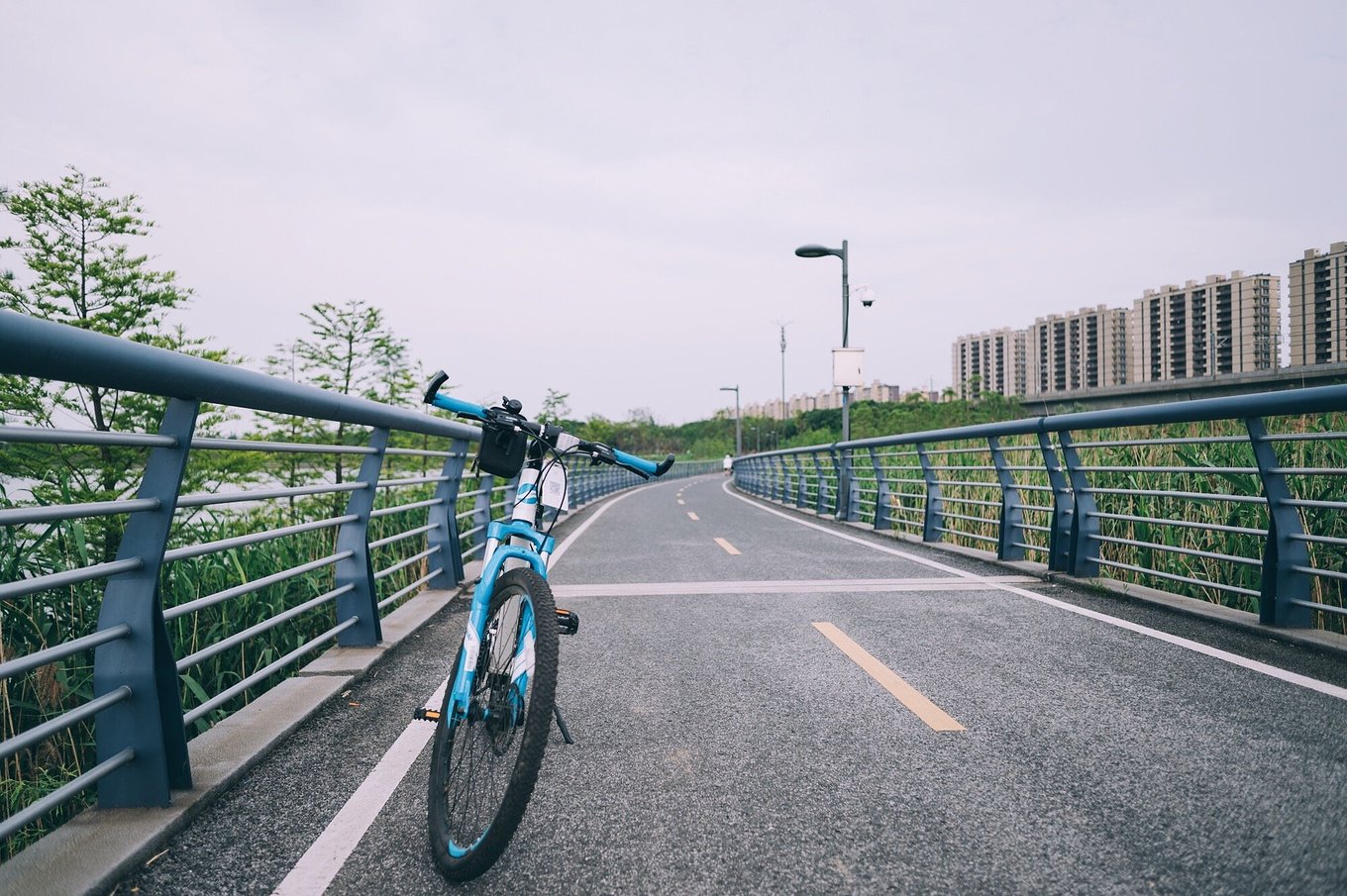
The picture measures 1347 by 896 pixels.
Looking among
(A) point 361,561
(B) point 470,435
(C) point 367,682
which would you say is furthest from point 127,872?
(B) point 470,435

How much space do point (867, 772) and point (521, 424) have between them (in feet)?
6.12

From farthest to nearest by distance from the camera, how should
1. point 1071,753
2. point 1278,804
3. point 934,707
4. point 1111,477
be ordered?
point 1111,477 < point 934,707 < point 1071,753 < point 1278,804

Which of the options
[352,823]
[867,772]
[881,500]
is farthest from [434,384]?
[881,500]

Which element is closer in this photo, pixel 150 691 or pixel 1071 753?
pixel 150 691

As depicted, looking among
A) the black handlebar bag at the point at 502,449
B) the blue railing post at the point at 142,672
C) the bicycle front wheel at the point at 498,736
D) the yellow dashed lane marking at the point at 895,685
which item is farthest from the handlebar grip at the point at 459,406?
the yellow dashed lane marking at the point at 895,685

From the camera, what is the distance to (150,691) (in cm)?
257

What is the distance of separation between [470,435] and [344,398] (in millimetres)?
2421

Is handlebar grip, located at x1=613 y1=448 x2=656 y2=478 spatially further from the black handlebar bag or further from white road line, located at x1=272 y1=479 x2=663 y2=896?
white road line, located at x1=272 y1=479 x2=663 y2=896

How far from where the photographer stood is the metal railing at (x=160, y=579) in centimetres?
223

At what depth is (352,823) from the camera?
2656 mm

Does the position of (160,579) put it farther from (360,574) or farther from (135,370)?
(135,370)

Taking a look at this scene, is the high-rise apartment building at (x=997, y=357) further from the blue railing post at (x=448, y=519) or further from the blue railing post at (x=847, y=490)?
the blue railing post at (x=448, y=519)

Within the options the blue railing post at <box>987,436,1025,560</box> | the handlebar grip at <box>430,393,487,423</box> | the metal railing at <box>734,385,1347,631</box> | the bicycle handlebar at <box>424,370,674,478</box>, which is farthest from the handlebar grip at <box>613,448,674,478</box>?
the blue railing post at <box>987,436,1025,560</box>

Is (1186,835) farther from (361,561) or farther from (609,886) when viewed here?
(361,561)
